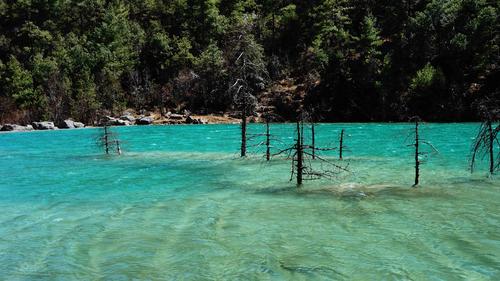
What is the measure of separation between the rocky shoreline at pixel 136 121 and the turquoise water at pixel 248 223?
61.8 m

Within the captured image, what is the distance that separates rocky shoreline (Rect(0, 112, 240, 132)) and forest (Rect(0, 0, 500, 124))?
5.45 m

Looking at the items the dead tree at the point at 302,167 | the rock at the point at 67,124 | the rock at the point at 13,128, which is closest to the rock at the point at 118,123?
the rock at the point at 67,124

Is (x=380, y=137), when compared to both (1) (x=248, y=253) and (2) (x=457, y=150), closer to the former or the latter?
(2) (x=457, y=150)

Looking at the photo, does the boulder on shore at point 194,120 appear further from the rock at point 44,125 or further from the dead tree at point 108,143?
the dead tree at point 108,143

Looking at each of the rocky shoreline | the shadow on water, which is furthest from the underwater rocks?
the shadow on water

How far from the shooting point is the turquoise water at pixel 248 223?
47.8 ft

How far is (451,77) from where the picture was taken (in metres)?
90.5

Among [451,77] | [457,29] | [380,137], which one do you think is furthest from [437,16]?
[380,137]

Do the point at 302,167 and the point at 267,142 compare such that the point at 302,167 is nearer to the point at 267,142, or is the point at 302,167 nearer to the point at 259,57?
the point at 267,142

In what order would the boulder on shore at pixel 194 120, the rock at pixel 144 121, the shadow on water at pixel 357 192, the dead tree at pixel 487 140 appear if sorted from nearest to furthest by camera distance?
1. the dead tree at pixel 487 140
2. the shadow on water at pixel 357 192
3. the boulder on shore at pixel 194 120
4. the rock at pixel 144 121

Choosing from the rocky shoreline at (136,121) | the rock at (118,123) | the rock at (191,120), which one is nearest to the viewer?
the rocky shoreline at (136,121)

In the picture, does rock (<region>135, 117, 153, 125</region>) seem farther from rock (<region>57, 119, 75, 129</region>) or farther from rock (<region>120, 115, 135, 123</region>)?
rock (<region>57, 119, 75, 129</region>)

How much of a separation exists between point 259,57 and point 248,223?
65087mm

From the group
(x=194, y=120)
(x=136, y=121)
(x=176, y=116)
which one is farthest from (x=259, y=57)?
(x=136, y=121)
